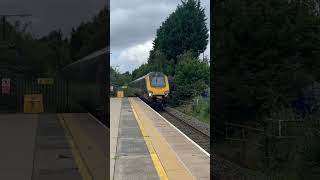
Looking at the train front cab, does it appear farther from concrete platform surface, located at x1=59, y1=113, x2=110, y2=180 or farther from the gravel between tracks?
concrete platform surface, located at x1=59, y1=113, x2=110, y2=180

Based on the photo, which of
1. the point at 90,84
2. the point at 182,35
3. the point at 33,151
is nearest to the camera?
the point at 33,151

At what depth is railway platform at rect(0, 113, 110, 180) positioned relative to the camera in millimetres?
8523

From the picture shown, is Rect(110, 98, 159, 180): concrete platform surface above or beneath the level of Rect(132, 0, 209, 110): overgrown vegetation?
beneath

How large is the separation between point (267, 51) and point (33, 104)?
30.6 feet

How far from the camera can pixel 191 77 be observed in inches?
1272

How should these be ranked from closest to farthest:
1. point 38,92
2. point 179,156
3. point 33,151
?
point 33,151, point 179,156, point 38,92

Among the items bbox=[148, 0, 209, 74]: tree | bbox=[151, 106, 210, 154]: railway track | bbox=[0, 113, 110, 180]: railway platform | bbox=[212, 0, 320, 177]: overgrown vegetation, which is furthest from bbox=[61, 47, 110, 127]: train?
bbox=[148, 0, 209, 74]: tree

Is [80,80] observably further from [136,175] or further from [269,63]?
[136,175]

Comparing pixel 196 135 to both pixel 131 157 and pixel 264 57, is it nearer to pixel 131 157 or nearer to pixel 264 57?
pixel 264 57

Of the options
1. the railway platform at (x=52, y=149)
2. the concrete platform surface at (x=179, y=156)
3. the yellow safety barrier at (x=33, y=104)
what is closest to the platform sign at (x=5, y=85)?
the railway platform at (x=52, y=149)

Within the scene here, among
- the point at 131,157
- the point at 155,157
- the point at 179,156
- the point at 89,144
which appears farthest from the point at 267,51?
the point at 89,144

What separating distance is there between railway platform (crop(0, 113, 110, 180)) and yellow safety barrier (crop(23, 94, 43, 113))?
1.06m

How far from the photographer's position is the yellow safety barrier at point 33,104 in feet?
58.1

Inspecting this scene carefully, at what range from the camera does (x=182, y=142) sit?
14.3 m
